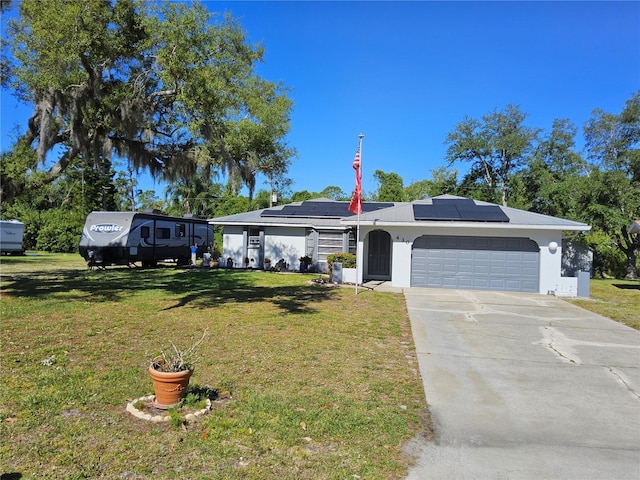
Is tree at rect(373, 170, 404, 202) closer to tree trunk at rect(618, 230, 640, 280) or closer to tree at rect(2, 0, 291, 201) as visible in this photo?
tree trunk at rect(618, 230, 640, 280)

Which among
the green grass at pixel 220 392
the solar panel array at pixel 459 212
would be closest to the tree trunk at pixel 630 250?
the solar panel array at pixel 459 212

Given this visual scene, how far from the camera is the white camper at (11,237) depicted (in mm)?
27594

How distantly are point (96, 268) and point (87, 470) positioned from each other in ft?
62.8

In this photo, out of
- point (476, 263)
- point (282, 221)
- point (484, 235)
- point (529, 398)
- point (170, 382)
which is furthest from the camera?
point (282, 221)

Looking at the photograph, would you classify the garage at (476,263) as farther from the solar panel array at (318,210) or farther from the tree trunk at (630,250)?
the tree trunk at (630,250)

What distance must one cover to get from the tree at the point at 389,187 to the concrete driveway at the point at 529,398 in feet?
118

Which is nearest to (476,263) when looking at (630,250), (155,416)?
(630,250)

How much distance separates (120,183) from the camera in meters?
47.8

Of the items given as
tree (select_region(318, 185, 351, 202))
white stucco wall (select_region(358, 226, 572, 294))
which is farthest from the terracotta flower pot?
tree (select_region(318, 185, 351, 202))

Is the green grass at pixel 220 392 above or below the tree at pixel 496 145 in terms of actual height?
below

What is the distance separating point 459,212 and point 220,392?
13.7m

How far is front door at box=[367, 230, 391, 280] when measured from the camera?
19062mm

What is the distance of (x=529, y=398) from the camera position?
475 cm

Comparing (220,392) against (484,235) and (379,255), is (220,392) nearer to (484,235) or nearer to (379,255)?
(484,235)
